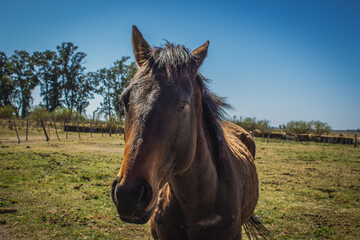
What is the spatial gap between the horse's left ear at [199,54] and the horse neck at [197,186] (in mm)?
532

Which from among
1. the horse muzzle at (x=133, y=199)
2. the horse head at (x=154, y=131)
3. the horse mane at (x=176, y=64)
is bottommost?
the horse muzzle at (x=133, y=199)

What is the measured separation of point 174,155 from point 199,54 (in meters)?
0.96

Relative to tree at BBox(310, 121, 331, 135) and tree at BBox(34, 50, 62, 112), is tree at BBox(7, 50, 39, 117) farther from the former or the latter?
tree at BBox(310, 121, 331, 135)

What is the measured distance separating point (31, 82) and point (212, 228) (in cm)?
5122

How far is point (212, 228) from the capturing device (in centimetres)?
181


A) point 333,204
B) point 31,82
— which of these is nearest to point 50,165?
point 333,204

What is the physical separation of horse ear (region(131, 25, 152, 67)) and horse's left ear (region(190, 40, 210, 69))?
15.4 inches

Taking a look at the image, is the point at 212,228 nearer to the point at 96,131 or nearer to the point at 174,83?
the point at 174,83

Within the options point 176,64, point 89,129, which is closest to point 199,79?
point 176,64

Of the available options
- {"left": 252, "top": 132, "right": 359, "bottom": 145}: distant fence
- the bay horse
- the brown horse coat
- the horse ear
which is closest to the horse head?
the bay horse

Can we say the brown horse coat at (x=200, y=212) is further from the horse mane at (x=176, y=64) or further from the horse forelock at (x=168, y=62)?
the horse forelock at (x=168, y=62)

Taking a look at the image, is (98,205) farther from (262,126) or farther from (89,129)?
(262,126)

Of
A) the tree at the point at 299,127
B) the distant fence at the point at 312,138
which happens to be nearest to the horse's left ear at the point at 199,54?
the distant fence at the point at 312,138

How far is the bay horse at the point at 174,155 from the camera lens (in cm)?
117
